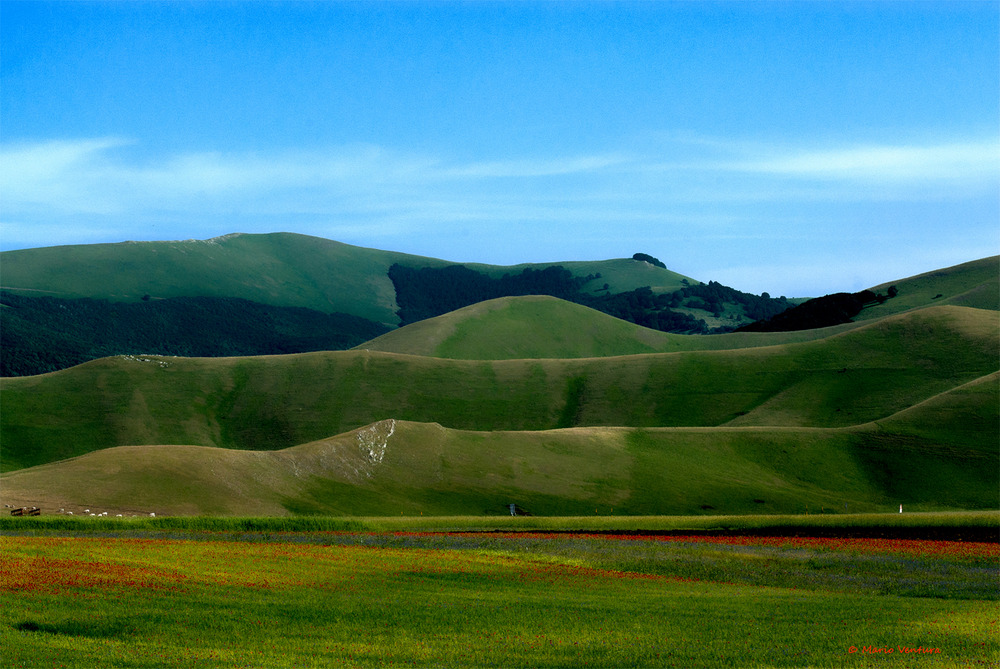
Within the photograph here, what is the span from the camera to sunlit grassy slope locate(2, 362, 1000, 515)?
84750 mm

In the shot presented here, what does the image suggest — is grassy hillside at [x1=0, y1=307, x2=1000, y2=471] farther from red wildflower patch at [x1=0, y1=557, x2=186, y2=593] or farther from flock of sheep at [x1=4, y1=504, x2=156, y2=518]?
red wildflower patch at [x1=0, y1=557, x2=186, y2=593]

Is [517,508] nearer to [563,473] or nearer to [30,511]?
[563,473]

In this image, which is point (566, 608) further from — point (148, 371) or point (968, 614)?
point (148, 371)

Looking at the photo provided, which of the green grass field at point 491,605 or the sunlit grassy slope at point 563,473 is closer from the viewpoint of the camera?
the green grass field at point 491,605

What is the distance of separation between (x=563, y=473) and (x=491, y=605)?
69763 mm

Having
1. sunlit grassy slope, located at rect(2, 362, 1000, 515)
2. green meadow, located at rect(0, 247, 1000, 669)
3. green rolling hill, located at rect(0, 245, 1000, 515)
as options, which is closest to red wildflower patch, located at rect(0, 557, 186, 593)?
green meadow, located at rect(0, 247, 1000, 669)

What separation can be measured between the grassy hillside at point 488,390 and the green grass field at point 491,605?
4006 inches

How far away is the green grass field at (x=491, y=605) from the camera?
2530cm

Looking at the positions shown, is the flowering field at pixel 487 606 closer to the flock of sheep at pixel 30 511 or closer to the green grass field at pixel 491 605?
the green grass field at pixel 491 605

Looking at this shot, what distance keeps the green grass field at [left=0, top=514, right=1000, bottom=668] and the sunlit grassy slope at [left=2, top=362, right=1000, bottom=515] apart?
3440 centimetres

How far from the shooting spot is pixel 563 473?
335 feet

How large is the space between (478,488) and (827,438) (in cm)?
4812

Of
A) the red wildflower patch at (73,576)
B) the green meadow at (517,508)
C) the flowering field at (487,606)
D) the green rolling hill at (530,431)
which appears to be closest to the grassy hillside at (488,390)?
the green rolling hill at (530,431)

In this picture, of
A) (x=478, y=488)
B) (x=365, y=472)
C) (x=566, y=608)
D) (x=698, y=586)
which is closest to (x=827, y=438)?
(x=478, y=488)
